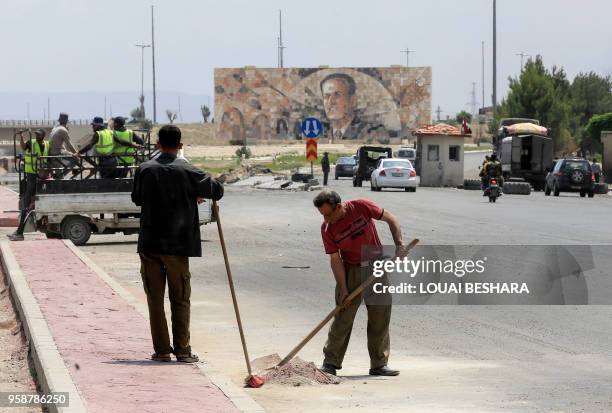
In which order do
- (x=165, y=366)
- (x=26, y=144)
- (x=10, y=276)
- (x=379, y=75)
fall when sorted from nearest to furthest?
(x=165, y=366) < (x=10, y=276) < (x=26, y=144) < (x=379, y=75)

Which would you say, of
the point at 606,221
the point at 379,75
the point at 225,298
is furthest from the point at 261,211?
the point at 379,75

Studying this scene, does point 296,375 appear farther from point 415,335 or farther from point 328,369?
point 415,335

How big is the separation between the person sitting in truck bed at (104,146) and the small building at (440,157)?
36154mm

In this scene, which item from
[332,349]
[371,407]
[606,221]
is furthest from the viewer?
[606,221]

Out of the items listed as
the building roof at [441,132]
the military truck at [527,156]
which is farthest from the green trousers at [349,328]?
the building roof at [441,132]

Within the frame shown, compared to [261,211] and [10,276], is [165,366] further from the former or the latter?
[261,211]

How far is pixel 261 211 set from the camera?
1361 inches

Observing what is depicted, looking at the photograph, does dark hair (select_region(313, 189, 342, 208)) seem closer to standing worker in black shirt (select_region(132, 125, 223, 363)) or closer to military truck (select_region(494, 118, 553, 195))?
standing worker in black shirt (select_region(132, 125, 223, 363))

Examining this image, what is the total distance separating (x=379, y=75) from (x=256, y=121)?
1466cm

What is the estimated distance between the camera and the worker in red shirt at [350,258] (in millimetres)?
10336

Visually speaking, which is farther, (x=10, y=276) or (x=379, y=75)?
(x=379, y=75)

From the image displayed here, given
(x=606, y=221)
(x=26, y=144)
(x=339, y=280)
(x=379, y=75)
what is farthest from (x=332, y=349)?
(x=379, y=75)

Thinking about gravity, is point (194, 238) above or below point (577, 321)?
above

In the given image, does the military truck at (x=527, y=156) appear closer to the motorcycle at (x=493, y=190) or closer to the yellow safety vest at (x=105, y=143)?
the motorcycle at (x=493, y=190)
